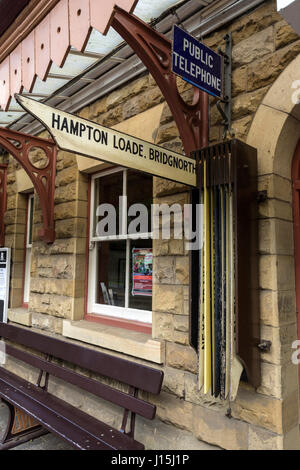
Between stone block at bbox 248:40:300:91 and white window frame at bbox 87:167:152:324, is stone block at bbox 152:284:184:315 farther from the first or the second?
stone block at bbox 248:40:300:91

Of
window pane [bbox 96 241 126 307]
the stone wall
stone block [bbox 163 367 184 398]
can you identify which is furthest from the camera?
window pane [bbox 96 241 126 307]

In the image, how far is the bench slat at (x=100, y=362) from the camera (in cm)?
292

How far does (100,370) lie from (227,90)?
9.37ft

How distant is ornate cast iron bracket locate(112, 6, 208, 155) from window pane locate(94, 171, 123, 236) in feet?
4.89

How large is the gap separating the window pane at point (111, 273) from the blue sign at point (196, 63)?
6.63ft

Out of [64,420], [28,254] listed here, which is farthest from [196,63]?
[28,254]

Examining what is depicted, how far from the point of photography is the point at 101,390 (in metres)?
3.27

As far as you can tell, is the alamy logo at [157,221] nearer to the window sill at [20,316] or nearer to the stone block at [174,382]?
the stone block at [174,382]

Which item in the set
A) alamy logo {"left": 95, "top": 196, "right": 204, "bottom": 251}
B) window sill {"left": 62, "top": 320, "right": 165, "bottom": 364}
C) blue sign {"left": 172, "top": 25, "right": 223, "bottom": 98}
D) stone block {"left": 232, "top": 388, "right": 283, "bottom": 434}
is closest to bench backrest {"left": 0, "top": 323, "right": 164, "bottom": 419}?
window sill {"left": 62, "top": 320, "right": 165, "bottom": 364}

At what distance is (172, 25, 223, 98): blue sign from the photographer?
2.29 m

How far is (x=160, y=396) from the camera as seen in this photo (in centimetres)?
305

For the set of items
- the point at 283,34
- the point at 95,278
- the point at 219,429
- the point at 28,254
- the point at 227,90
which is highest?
the point at 283,34

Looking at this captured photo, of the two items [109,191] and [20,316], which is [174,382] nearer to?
[109,191]
